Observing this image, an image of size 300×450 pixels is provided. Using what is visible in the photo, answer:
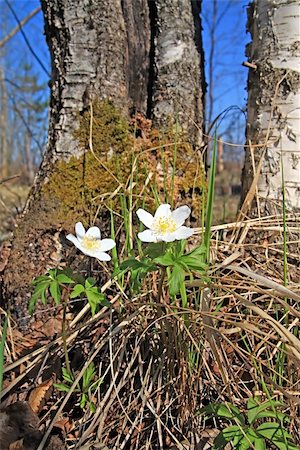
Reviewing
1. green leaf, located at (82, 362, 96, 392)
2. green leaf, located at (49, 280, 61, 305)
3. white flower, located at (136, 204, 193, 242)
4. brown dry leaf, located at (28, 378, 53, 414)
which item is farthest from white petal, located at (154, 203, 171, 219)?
brown dry leaf, located at (28, 378, 53, 414)

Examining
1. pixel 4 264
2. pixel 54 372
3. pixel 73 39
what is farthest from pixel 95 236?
pixel 73 39

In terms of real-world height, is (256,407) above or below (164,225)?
below

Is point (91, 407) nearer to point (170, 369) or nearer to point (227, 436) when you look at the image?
point (170, 369)

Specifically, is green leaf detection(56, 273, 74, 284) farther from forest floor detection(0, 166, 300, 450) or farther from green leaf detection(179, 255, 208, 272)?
green leaf detection(179, 255, 208, 272)

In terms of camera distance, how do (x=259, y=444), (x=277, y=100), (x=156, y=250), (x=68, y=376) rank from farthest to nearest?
(x=277, y=100), (x=68, y=376), (x=156, y=250), (x=259, y=444)

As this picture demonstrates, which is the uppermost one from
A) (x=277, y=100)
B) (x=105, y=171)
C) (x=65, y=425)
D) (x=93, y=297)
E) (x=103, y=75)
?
(x=103, y=75)

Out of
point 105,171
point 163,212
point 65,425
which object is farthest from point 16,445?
point 105,171

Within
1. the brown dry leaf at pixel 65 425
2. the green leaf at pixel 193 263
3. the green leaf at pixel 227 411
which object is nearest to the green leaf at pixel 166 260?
the green leaf at pixel 193 263

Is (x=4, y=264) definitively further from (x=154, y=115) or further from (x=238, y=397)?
(x=238, y=397)
